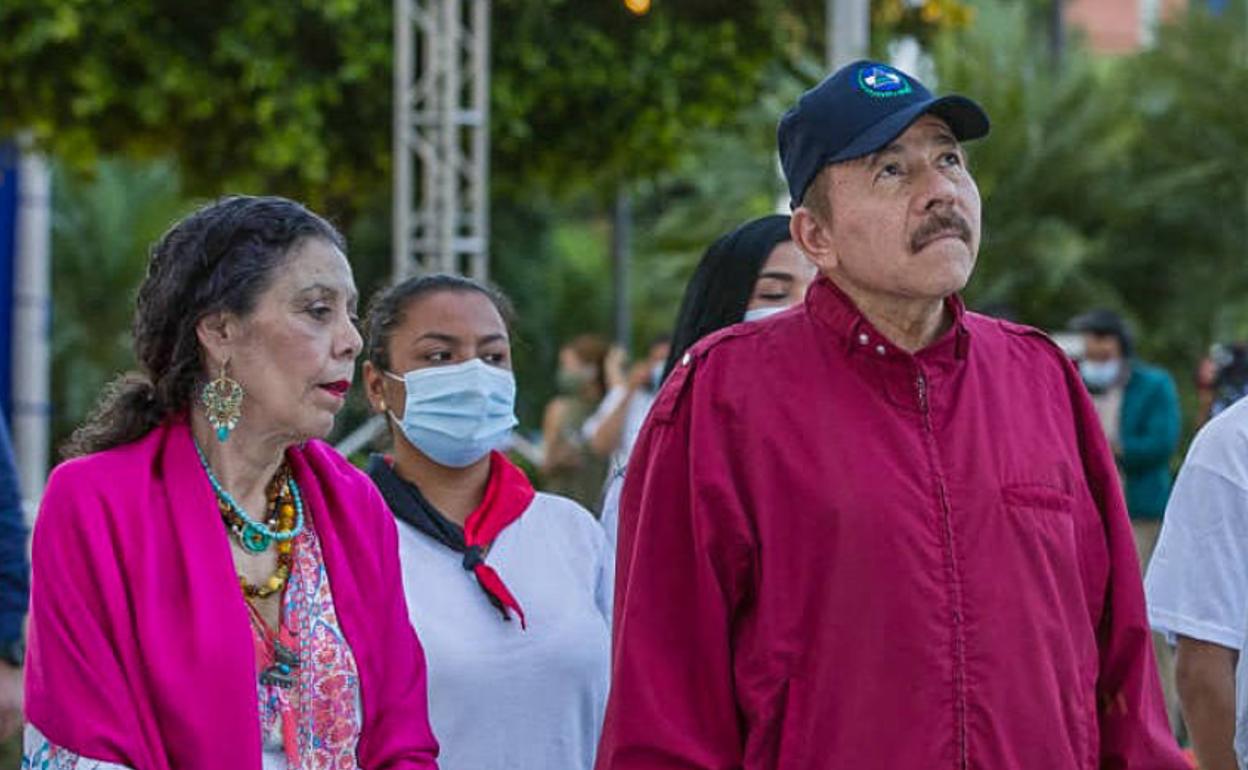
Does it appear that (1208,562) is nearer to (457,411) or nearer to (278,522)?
(457,411)

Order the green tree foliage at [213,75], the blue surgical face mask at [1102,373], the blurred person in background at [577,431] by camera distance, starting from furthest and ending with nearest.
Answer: the green tree foliage at [213,75], the blurred person in background at [577,431], the blue surgical face mask at [1102,373]

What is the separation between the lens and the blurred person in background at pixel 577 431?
13383 millimetres

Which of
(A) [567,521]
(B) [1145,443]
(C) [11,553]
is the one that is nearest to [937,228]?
(A) [567,521]

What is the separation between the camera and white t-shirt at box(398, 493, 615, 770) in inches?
187

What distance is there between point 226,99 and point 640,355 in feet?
61.9

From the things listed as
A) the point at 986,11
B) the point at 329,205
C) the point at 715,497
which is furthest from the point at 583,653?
the point at 986,11

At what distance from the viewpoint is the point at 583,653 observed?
16.0 feet

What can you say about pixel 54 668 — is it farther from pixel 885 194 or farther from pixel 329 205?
pixel 329 205

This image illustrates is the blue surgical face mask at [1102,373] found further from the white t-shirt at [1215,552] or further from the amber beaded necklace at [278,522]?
the amber beaded necklace at [278,522]

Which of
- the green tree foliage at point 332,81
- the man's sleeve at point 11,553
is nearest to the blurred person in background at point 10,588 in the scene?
the man's sleeve at point 11,553

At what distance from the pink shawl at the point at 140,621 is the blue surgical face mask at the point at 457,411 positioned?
1.11 metres

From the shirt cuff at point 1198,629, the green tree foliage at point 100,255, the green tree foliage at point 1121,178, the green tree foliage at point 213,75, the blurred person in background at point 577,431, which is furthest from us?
the green tree foliage at point 100,255

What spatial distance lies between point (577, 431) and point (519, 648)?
408 inches

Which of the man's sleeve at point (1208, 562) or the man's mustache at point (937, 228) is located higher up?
the man's mustache at point (937, 228)
